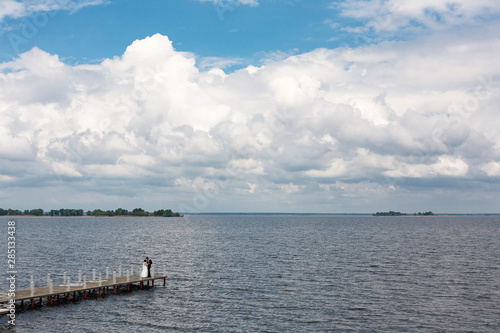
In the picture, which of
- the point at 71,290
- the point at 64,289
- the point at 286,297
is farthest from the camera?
the point at 286,297

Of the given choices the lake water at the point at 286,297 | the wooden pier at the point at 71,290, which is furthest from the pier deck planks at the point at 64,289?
the lake water at the point at 286,297

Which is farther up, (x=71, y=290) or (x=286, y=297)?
(x=71, y=290)

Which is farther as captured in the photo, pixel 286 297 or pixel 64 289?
pixel 286 297

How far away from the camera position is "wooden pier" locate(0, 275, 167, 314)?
40.4 metres

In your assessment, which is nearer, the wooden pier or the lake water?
the lake water

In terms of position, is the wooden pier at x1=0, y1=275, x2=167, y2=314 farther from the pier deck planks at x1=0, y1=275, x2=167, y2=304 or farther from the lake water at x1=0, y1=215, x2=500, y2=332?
the lake water at x1=0, y1=215, x2=500, y2=332

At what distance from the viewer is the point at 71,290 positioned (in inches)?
1763

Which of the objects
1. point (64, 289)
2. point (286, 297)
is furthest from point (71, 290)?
point (286, 297)

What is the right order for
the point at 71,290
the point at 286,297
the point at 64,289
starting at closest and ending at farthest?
the point at 71,290, the point at 64,289, the point at 286,297

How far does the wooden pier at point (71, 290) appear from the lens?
132 feet

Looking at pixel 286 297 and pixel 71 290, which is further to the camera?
pixel 286 297

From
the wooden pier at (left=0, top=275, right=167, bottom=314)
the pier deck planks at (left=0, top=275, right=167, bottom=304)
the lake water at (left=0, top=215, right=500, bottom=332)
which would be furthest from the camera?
the wooden pier at (left=0, top=275, right=167, bottom=314)

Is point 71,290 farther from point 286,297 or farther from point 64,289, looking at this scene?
point 286,297

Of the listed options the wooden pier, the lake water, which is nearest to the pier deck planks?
the wooden pier
